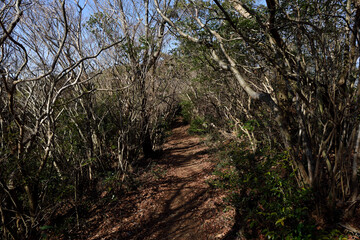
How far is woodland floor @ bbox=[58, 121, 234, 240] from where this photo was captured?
13.0 feet

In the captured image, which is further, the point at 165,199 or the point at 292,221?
the point at 165,199

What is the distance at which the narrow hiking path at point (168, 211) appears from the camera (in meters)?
3.95

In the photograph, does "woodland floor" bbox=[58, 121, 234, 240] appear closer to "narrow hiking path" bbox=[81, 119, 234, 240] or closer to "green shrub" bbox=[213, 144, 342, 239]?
"narrow hiking path" bbox=[81, 119, 234, 240]

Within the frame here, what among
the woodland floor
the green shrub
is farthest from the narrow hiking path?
the green shrub

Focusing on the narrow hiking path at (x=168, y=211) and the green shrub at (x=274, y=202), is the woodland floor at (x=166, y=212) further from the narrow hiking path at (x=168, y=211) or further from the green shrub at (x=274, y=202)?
the green shrub at (x=274, y=202)

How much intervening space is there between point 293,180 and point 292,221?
692mm

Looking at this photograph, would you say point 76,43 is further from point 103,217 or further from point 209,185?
point 209,185

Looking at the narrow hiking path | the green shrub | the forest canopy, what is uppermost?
the forest canopy

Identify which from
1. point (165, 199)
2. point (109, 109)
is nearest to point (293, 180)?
point (165, 199)

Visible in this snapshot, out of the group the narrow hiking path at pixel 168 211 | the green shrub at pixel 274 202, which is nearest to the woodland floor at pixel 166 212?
the narrow hiking path at pixel 168 211

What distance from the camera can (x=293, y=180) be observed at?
3.09 meters

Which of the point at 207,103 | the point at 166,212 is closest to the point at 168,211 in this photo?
the point at 166,212

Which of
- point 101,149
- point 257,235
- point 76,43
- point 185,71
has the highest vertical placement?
point 76,43

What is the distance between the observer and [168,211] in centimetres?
476
